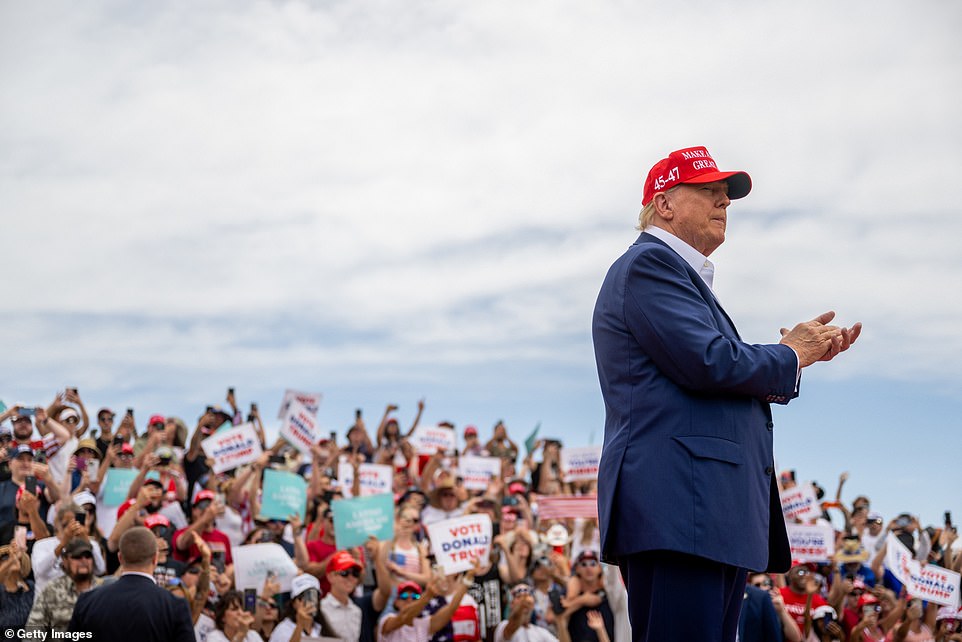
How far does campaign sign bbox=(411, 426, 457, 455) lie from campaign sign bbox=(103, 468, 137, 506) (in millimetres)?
5939

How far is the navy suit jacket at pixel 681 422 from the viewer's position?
10.9 ft

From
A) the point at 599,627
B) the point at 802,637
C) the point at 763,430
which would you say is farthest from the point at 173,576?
the point at 763,430

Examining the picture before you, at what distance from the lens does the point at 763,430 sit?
11.8ft

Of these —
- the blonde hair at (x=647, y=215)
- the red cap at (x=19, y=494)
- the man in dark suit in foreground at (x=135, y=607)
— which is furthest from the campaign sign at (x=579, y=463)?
the blonde hair at (x=647, y=215)

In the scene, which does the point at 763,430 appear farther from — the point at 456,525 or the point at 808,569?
the point at 808,569

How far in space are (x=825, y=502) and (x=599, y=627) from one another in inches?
338

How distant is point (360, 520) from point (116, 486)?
8.79 ft

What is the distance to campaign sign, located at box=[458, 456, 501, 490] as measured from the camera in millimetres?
16094

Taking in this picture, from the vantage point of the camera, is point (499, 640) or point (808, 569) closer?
point (499, 640)

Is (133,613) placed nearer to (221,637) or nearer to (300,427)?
(221,637)

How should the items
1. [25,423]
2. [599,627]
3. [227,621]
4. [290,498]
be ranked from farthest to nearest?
[25,423], [290,498], [599,627], [227,621]

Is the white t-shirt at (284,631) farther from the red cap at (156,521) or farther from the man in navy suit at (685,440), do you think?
the man in navy suit at (685,440)

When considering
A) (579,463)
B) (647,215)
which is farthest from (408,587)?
(647,215)

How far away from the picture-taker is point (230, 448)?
539 inches
